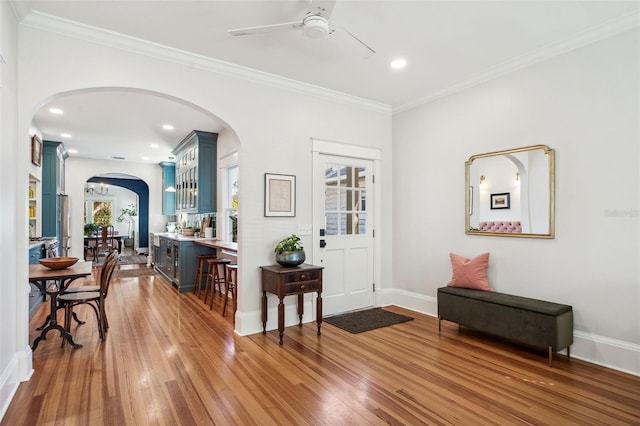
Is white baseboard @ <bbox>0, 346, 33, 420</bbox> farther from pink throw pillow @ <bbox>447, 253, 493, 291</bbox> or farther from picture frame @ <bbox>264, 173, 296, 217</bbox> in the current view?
pink throw pillow @ <bbox>447, 253, 493, 291</bbox>

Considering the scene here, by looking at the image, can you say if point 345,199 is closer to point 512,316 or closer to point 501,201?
point 501,201

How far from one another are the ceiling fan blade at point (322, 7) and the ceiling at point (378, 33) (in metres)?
0.13

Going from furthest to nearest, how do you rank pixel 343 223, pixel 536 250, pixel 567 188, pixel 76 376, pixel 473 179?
pixel 343 223, pixel 473 179, pixel 536 250, pixel 567 188, pixel 76 376

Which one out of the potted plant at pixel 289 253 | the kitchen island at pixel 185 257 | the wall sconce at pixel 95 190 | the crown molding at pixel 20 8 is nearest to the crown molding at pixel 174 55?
the crown molding at pixel 20 8

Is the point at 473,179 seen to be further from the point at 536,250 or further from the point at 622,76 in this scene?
the point at 622,76

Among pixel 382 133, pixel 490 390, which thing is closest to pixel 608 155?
pixel 490 390

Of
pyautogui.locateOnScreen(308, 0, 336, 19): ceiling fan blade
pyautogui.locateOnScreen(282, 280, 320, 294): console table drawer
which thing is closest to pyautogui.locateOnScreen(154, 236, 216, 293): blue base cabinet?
pyautogui.locateOnScreen(282, 280, 320, 294): console table drawer

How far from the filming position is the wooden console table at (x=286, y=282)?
3545 mm

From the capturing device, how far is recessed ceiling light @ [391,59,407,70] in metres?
3.56

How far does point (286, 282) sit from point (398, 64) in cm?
256

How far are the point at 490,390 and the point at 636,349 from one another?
134 cm

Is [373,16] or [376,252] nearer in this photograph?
[373,16]

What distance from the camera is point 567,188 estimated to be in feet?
10.6

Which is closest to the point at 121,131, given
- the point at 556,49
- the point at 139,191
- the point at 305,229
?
the point at 305,229
